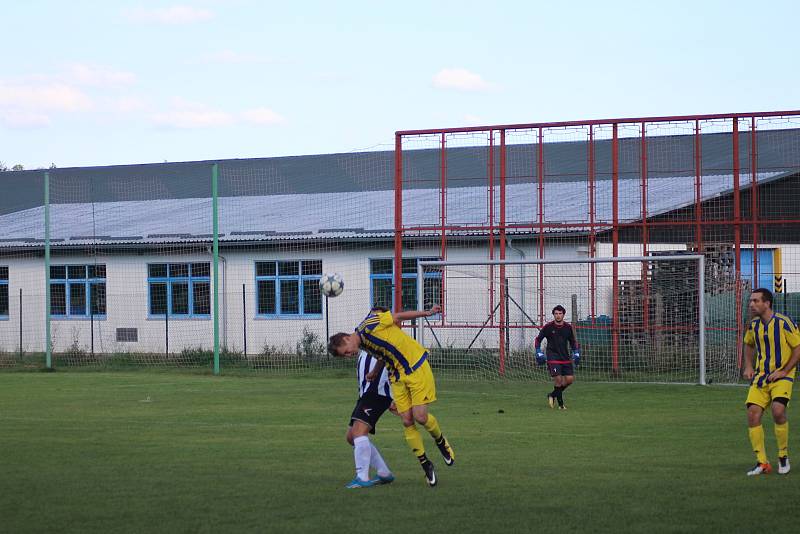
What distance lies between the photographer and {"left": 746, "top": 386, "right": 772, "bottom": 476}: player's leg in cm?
1098

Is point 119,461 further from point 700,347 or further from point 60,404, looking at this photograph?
point 700,347

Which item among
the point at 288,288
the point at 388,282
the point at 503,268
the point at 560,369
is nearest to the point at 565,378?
the point at 560,369

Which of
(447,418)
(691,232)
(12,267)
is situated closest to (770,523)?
(447,418)

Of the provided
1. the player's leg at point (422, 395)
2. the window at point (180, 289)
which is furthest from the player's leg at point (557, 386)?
the window at point (180, 289)

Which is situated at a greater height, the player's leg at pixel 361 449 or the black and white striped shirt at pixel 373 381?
the black and white striped shirt at pixel 373 381

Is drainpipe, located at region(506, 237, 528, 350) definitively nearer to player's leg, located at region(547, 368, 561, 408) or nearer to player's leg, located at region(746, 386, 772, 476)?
player's leg, located at region(547, 368, 561, 408)

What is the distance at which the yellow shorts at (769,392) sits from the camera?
11141mm

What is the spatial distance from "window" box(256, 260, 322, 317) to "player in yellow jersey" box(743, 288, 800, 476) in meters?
22.1

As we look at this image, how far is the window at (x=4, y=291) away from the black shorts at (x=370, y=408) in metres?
27.6

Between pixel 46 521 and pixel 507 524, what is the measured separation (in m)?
3.56

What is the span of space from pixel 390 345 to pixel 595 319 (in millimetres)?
14650

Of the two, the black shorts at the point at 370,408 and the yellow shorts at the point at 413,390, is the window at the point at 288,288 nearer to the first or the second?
the black shorts at the point at 370,408

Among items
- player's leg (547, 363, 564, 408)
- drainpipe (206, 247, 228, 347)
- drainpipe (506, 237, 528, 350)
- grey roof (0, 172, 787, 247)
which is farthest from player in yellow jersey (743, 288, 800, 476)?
drainpipe (206, 247, 228, 347)

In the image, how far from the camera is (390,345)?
10758 millimetres
